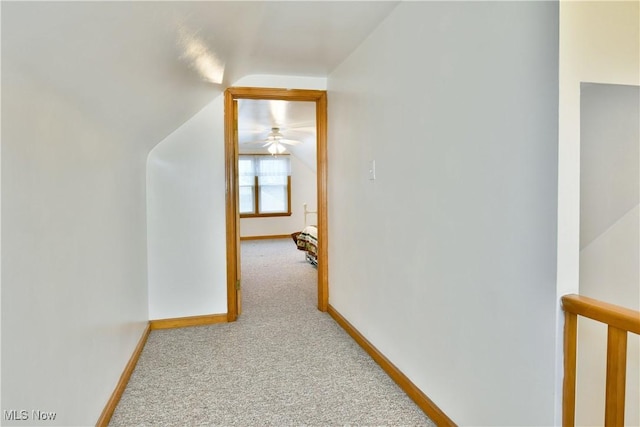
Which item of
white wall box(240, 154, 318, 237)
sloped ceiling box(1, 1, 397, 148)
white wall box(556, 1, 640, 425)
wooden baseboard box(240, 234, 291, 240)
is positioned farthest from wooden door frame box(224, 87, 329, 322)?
white wall box(240, 154, 318, 237)

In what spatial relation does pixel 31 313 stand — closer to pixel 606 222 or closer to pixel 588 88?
pixel 588 88

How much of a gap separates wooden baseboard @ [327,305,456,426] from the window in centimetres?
604

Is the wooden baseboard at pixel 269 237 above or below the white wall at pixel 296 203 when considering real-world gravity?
below

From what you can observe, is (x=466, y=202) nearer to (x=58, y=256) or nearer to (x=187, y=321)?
(x=58, y=256)

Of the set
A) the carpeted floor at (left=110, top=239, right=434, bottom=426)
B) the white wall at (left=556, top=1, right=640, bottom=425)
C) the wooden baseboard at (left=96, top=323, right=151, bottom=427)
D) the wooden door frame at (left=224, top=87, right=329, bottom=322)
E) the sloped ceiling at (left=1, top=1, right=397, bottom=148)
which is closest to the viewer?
the sloped ceiling at (left=1, top=1, right=397, bottom=148)

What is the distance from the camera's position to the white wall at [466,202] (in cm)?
119

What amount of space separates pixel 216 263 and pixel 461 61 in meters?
2.42

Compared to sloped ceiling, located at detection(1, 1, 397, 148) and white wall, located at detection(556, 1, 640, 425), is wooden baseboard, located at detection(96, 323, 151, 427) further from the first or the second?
white wall, located at detection(556, 1, 640, 425)

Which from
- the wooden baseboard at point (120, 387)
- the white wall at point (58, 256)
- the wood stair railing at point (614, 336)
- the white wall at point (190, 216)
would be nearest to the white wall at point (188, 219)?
the white wall at point (190, 216)

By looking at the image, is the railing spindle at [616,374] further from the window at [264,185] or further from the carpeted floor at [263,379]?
the window at [264,185]

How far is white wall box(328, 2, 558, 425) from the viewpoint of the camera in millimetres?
1189

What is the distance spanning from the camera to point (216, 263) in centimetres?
326

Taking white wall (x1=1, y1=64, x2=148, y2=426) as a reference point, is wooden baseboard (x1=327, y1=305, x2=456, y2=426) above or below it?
below

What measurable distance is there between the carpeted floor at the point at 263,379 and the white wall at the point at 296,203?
18.0ft
